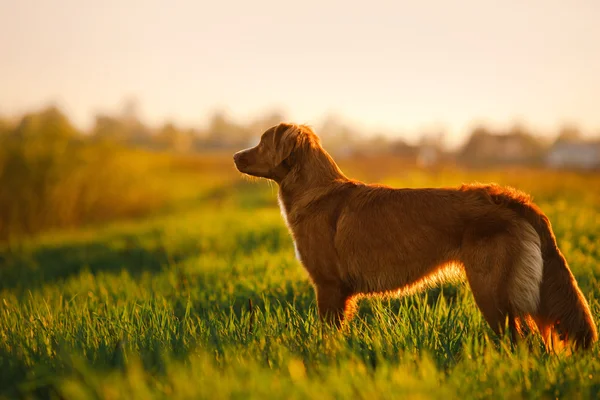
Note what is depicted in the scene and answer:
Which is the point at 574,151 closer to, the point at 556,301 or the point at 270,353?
the point at 556,301

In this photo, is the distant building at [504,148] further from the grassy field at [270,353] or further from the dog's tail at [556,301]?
the dog's tail at [556,301]

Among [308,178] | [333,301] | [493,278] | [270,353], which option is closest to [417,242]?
[493,278]

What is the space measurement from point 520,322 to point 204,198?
82.5ft

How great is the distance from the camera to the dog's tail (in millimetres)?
3445

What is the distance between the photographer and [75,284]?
7387mm

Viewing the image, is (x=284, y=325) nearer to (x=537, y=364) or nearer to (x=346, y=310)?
(x=346, y=310)

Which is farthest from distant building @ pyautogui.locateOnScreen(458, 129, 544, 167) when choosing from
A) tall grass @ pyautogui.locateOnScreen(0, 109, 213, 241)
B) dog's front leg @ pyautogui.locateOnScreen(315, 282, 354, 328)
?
dog's front leg @ pyautogui.locateOnScreen(315, 282, 354, 328)

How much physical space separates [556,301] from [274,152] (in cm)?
245

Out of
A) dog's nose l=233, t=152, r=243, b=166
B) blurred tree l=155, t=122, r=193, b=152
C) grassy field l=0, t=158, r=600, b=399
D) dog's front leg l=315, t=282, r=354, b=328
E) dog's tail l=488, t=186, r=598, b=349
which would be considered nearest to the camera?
grassy field l=0, t=158, r=600, b=399

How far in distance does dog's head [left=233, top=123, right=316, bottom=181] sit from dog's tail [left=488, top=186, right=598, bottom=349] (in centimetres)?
171

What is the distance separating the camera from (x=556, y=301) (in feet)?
11.5

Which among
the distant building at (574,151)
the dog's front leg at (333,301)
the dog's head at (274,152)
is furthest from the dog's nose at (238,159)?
the distant building at (574,151)

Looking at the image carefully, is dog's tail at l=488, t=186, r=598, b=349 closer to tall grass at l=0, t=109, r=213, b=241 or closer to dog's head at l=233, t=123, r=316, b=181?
dog's head at l=233, t=123, r=316, b=181

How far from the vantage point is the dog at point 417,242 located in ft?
Result: 11.4
